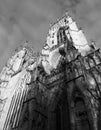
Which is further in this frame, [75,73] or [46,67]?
[46,67]

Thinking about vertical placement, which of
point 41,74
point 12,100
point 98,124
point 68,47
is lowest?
point 98,124

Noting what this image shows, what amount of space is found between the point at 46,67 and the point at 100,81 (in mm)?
6439

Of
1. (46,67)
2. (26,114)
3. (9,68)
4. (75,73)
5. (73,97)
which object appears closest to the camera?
(73,97)

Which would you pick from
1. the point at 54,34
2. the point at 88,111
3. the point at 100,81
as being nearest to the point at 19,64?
the point at 54,34

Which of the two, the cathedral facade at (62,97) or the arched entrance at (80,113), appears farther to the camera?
the cathedral facade at (62,97)

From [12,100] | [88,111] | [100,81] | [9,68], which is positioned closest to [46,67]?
[12,100]

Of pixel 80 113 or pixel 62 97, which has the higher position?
pixel 62 97

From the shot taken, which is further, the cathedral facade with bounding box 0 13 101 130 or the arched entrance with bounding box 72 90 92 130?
the cathedral facade with bounding box 0 13 101 130

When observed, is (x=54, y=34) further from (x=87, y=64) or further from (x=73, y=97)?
(x=73, y=97)

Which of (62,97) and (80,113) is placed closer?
(80,113)

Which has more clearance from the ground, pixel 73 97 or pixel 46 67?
pixel 46 67

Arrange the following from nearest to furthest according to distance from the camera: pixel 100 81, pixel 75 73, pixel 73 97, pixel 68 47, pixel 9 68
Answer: pixel 73 97, pixel 75 73, pixel 100 81, pixel 68 47, pixel 9 68

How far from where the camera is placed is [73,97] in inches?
307

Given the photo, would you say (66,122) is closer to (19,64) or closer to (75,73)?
(75,73)
